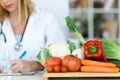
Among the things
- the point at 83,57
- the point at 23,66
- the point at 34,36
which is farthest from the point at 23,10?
the point at 83,57

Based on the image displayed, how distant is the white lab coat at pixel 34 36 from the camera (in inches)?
81.3

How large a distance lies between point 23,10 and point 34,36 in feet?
0.62

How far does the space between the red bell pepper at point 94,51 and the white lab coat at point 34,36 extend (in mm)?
674

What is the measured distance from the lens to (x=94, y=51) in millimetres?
1425

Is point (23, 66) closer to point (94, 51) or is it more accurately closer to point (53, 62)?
point (53, 62)

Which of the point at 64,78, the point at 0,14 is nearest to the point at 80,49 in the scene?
the point at 64,78

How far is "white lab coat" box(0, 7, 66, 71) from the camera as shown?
206 cm

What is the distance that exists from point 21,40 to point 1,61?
179 mm

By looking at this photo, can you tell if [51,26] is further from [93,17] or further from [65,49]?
[93,17]

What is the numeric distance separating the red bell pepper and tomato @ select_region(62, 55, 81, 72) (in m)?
0.06

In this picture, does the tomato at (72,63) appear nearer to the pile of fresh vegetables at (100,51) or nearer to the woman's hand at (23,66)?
the pile of fresh vegetables at (100,51)

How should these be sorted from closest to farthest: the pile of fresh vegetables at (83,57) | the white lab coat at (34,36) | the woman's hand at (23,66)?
1. the pile of fresh vegetables at (83,57)
2. the woman's hand at (23,66)
3. the white lab coat at (34,36)

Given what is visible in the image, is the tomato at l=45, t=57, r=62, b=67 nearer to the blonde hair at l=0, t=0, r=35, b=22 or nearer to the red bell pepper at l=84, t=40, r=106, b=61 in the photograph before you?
the red bell pepper at l=84, t=40, r=106, b=61

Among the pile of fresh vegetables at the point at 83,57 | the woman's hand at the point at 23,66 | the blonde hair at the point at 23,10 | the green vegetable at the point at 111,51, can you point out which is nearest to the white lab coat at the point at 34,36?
the blonde hair at the point at 23,10
